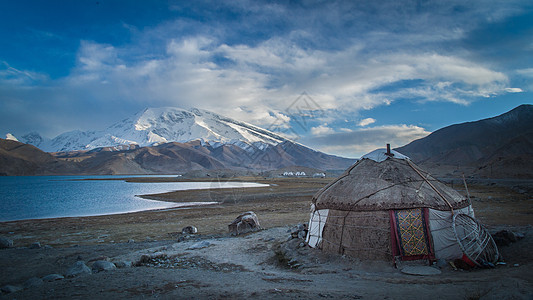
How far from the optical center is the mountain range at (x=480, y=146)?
6656 centimetres

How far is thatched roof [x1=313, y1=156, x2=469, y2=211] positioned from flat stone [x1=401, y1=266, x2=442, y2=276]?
5.17 feet

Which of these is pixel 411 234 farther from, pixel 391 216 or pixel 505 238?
pixel 505 238

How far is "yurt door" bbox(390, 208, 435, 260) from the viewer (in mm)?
7684

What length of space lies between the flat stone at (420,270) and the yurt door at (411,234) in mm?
377

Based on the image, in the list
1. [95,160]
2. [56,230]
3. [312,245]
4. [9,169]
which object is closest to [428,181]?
[312,245]

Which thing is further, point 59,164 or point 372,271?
point 59,164

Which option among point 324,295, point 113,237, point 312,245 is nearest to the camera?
point 324,295

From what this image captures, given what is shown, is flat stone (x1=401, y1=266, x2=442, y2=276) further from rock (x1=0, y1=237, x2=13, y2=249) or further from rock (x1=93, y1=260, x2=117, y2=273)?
rock (x1=0, y1=237, x2=13, y2=249)

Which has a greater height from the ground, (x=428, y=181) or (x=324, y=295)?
A: (x=428, y=181)

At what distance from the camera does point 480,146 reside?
374ft

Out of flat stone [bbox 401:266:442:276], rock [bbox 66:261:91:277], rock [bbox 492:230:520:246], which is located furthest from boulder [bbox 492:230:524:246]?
rock [bbox 66:261:91:277]

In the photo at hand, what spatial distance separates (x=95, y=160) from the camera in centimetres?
17338

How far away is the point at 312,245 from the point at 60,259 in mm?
8521

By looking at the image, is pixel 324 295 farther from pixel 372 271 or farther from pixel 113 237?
pixel 113 237
